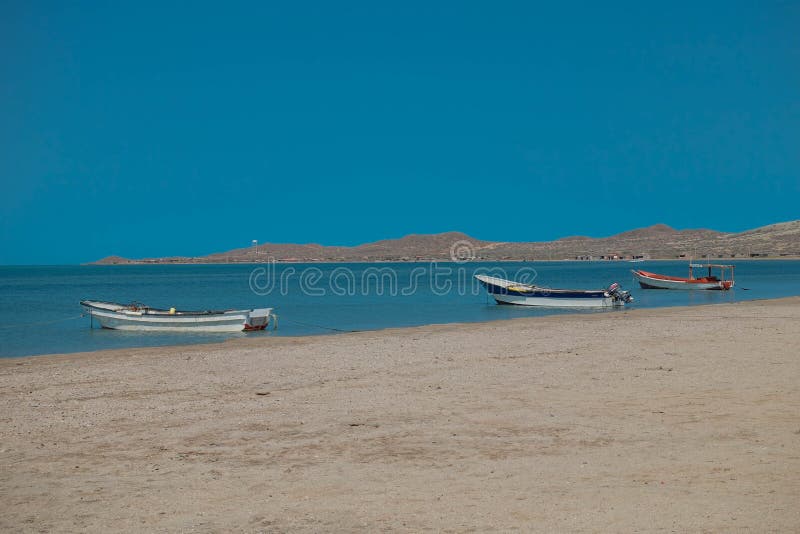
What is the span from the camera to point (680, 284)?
169ft

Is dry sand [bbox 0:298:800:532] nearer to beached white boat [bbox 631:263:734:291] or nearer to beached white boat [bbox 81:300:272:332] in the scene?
beached white boat [bbox 81:300:272:332]

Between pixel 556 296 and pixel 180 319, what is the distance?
1995cm

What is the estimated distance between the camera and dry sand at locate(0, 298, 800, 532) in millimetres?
6078

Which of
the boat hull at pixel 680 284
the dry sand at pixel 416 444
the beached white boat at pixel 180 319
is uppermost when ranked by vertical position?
the boat hull at pixel 680 284

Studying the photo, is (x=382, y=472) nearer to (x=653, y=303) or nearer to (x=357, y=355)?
(x=357, y=355)

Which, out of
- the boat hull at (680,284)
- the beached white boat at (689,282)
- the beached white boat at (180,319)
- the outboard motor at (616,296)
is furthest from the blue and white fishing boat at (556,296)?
Answer: the beached white boat at (180,319)

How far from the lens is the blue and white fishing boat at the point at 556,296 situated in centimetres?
3797

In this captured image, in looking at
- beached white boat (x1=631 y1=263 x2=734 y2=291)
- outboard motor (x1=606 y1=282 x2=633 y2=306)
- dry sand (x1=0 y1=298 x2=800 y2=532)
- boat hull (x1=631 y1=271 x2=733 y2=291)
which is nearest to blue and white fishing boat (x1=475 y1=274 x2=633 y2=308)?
outboard motor (x1=606 y1=282 x2=633 y2=306)

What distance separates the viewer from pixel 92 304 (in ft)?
104

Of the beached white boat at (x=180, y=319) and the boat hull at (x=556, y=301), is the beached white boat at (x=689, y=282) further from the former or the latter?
the beached white boat at (x=180, y=319)

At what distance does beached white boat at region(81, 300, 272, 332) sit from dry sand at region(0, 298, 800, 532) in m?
12.9

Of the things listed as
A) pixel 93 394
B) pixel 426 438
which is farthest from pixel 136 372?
pixel 426 438

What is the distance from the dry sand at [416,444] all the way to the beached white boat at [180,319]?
42.2ft

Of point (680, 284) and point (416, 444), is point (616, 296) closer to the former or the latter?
point (680, 284)
